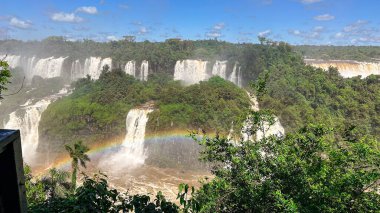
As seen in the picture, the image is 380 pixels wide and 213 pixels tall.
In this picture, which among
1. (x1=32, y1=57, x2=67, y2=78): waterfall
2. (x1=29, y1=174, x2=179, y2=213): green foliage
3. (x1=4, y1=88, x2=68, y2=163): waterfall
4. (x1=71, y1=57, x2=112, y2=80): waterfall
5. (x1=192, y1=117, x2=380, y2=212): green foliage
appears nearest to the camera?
(x1=29, y1=174, x2=179, y2=213): green foliage

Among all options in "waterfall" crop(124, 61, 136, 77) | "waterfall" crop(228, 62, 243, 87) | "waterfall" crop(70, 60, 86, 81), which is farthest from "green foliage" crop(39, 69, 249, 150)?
"waterfall" crop(70, 60, 86, 81)

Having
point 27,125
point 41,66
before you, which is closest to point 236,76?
point 27,125

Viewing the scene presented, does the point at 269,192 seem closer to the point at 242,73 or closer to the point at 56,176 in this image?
the point at 56,176

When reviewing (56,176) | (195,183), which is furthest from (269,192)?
(195,183)

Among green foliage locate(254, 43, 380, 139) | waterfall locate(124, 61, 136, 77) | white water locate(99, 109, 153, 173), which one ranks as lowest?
white water locate(99, 109, 153, 173)

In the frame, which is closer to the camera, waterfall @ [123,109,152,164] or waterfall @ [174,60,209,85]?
waterfall @ [123,109,152,164]

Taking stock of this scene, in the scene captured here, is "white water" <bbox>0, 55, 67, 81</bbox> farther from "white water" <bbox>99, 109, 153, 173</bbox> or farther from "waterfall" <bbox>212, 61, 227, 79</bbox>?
"white water" <bbox>99, 109, 153, 173</bbox>
